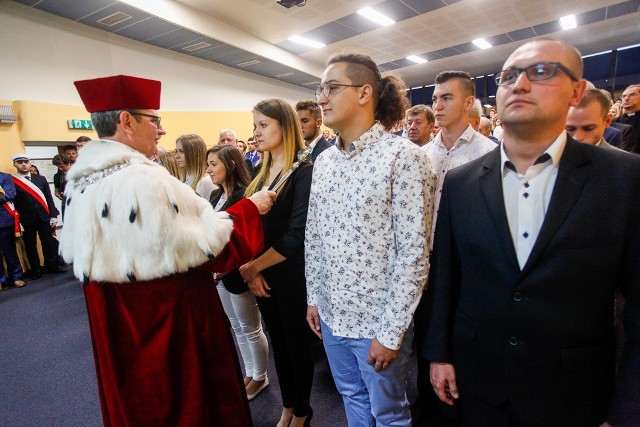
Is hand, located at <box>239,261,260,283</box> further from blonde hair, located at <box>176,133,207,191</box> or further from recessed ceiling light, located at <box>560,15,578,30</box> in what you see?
recessed ceiling light, located at <box>560,15,578,30</box>

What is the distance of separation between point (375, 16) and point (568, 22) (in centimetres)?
499

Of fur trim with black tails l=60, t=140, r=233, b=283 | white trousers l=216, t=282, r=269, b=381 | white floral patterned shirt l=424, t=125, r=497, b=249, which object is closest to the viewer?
fur trim with black tails l=60, t=140, r=233, b=283

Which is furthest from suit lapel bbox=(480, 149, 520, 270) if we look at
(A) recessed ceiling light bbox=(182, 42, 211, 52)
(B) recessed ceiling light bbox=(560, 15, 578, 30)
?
(B) recessed ceiling light bbox=(560, 15, 578, 30)

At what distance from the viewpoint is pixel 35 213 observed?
5.43m

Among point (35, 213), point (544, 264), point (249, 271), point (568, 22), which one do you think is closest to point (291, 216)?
point (249, 271)

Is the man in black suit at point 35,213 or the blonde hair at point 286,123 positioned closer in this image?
the blonde hair at point 286,123

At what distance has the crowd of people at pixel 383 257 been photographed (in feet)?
2.86

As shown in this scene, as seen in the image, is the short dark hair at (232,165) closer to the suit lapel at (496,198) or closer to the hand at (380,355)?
the hand at (380,355)

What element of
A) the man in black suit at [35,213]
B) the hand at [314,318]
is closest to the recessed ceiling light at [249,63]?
the man in black suit at [35,213]

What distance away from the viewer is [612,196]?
2.73 ft

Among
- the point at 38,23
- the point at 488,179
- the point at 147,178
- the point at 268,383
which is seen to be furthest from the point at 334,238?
the point at 38,23

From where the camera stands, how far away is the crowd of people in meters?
0.87

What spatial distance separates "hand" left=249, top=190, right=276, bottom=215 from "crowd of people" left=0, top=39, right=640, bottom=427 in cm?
1

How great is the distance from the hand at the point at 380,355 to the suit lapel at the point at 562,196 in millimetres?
526
